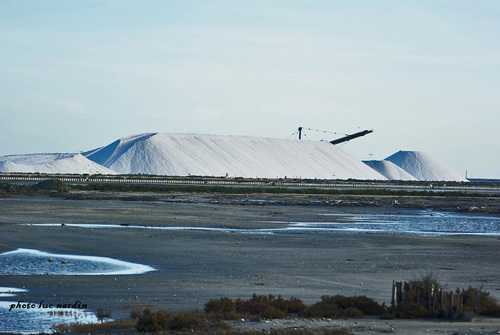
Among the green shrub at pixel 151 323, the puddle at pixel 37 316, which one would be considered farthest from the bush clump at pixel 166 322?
the puddle at pixel 37 316

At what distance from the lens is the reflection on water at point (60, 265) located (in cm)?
1508

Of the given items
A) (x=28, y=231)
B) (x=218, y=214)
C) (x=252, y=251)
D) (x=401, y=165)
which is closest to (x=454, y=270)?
(x=252, y=251)

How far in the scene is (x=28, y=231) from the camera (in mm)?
23375

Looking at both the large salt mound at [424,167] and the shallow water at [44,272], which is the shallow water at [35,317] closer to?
the shallow water at [44,272]

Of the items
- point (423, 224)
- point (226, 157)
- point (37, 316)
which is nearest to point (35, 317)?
point (37, 316)

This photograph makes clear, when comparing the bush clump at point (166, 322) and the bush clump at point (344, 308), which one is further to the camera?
the bush clump at point (344, 308)

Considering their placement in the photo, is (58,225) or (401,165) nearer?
(58,225)

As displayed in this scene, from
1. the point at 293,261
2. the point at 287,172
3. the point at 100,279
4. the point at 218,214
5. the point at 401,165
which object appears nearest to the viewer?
the point at 100,279

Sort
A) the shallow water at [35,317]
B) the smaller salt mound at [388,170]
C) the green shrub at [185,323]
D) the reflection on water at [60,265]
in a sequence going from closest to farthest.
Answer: the green shrub at [185,323], the shallow water at [35,317], the reflection on water at [60,265], the smaller salt mound at [388,170]

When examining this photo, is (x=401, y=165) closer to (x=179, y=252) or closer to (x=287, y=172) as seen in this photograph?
(x=287, y=172)

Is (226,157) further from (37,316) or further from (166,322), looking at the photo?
(166,322)

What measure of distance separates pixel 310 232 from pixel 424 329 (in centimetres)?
1631

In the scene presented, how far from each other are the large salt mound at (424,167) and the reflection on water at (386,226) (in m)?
152

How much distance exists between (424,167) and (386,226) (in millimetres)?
164174
